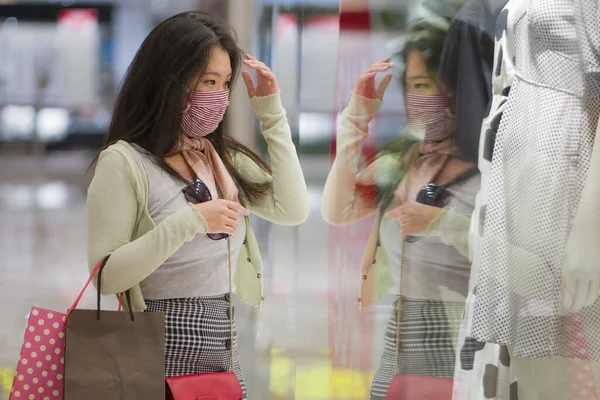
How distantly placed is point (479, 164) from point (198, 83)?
60 centimetres

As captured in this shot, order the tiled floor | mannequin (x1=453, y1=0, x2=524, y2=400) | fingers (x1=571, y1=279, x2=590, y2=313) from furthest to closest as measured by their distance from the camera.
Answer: the tiled floor < mannequin (x1=453, y1=0, x2=524, y2=400) < fingers (x1=571, y1=279, x2=590, y2=313)

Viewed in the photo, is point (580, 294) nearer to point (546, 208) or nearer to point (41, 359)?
point (546, 208)

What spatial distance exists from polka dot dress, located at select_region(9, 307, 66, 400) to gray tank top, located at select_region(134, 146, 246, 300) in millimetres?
205

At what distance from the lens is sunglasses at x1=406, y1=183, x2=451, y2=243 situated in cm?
158

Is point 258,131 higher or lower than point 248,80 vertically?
lower

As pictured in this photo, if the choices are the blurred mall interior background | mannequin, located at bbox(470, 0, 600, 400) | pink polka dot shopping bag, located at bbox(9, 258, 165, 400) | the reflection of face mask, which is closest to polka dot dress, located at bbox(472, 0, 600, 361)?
mannequin, located at bbox(470, 0, 600, 400)

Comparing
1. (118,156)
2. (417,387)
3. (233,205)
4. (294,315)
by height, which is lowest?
(294,315)

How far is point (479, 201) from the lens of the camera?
1543 mm

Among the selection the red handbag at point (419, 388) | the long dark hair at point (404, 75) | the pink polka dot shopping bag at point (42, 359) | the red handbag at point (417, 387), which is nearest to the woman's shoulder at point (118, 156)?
the pink polka dot shopping bag at point (42, 359)

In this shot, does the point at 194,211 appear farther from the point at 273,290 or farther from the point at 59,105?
the point at 59,105

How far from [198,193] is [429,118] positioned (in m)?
0.52

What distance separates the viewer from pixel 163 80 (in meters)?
1.76

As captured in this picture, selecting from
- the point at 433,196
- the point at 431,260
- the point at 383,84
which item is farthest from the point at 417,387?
the point at 383,84

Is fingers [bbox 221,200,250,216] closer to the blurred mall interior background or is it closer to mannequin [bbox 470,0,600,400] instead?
the blurred mall interior background
